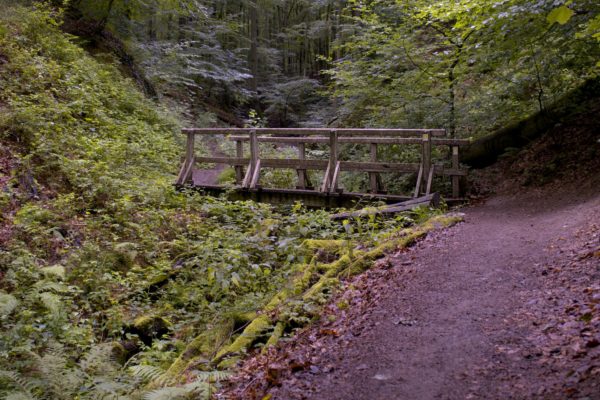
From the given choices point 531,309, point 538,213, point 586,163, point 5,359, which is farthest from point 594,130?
point 5,359

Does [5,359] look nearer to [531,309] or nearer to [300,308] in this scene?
[300,308]

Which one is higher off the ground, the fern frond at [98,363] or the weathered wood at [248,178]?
the weathered wood at [248,178]

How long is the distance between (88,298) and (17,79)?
7.56 meters

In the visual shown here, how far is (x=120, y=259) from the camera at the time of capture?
27.5ft

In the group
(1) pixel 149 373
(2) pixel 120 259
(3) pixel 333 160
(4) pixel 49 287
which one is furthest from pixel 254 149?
(1) pixel 149 373

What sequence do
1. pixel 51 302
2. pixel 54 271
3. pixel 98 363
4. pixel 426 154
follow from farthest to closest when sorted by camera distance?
pixel 426 154, pixel 54 271, pixel 51 302, pixel 98 363

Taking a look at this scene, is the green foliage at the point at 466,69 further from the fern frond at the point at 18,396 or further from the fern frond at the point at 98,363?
the fern frond at the point at 18,396

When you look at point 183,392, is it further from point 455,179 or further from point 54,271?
point 455,179

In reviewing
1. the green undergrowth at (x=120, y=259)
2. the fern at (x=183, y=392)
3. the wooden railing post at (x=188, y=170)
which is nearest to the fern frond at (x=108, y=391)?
the green undergrowth at (x=120, y=259)

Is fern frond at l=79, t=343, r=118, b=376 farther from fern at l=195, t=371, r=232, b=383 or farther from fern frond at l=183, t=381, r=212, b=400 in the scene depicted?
fern frond at l=183, t=381, r=212, b=400

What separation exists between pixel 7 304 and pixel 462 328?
17.4 feet

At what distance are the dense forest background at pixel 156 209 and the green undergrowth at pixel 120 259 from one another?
0.10 feet

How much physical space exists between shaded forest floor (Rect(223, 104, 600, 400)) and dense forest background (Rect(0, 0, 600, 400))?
1.75 feet

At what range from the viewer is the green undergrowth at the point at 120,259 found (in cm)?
509
